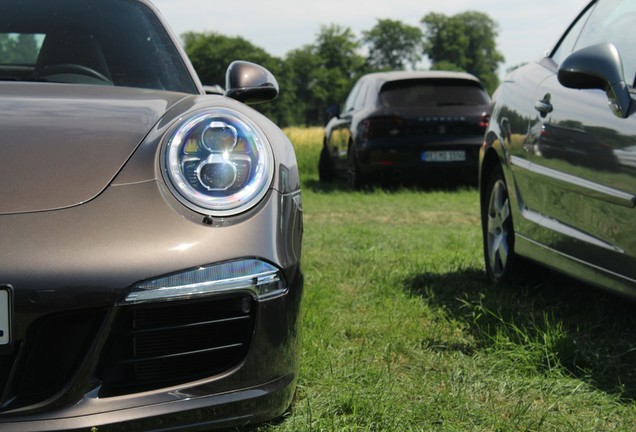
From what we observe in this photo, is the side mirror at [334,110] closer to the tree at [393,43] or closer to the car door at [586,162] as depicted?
the car door at [586,162]

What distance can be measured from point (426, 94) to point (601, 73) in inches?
322

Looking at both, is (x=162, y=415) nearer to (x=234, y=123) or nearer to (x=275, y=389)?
(x=275, y=389)

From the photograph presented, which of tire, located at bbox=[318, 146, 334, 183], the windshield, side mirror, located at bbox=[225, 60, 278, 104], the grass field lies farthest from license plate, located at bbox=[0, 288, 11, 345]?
tire, located at bbox=[318, 146, 334, 183]

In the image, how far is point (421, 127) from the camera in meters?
11.1

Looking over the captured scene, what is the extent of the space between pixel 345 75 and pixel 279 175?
106266 mm

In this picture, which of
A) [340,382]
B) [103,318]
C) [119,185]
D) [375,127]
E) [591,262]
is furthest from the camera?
[375,127]

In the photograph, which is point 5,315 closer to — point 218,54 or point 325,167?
point 325,167

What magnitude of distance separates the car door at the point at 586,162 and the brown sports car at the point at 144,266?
119cm

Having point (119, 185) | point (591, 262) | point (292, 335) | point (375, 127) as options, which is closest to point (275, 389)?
point (292, 335)

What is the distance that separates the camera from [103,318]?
1938mm

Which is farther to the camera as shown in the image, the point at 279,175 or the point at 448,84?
the point at 448,84

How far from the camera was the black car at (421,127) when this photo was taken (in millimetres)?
11062

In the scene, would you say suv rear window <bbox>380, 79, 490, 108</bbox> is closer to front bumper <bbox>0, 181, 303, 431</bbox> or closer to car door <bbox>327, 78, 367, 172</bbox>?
car door <bbox>327, 78, 367, 172</bbox>

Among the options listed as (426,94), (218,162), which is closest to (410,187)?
(426,94)
